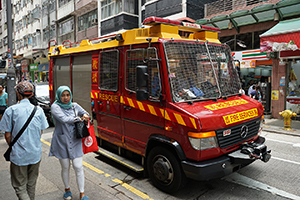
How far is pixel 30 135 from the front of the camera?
3164 millimetres

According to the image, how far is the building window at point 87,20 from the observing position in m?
23.5

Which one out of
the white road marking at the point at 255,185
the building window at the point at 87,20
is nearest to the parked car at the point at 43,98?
the white road marking at the point at 255,185

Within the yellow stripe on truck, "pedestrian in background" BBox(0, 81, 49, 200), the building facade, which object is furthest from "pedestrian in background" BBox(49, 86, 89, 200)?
the building facade

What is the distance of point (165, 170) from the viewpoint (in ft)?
13.1

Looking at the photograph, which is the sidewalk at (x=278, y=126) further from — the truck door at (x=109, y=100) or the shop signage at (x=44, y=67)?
the shop signage at (x=44, y=67)

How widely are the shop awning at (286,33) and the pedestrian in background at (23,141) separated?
33.6 ft

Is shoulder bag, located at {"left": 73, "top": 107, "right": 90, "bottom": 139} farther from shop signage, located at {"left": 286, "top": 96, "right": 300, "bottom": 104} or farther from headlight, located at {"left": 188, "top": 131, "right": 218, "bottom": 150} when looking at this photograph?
shop signage, located at {"left": 286, "top": 96, "right": 300, "bottom": 104}

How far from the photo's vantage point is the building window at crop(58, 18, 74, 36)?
26984 mm

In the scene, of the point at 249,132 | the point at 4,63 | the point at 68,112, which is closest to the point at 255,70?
the point at 249,132

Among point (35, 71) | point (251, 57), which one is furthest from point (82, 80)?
point (35, 71)

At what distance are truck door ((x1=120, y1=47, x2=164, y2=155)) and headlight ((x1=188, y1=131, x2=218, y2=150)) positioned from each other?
67cm

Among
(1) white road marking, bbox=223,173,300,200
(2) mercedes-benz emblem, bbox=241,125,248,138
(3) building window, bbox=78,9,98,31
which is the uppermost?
(3) building window, bbox=78,9,98,31

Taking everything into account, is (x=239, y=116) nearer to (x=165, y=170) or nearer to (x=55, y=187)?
(x=165, y=170)

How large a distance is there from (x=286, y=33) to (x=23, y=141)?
1068 centimetres
